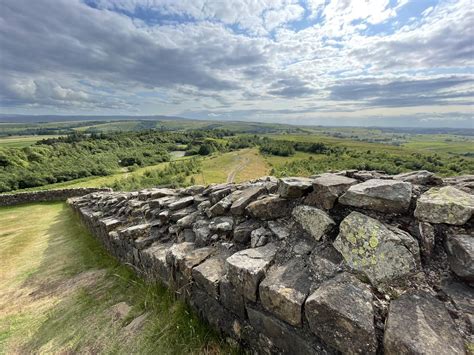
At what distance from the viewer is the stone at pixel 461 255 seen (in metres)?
2.02

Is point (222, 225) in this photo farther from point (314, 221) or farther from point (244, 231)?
point (314, 221)

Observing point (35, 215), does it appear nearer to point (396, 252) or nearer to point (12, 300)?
point (12, 300)

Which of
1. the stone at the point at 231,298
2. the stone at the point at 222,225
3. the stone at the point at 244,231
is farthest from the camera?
the stone at the point at 222,225

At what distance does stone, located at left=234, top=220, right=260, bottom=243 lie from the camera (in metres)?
3.76

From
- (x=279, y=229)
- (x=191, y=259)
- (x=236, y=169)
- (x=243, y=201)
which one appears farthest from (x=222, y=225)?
(x=236, y=169)

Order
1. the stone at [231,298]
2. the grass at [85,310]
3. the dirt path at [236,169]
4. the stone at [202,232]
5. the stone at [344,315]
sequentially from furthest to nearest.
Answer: the dirt path at [236,169]
the stone at [202,232]
the grass at [85,310]
the stone at [231,298]
the stone at [344,315]

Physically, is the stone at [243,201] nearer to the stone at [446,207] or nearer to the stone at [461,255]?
the stone at [446,207]

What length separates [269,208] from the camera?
12.3ft

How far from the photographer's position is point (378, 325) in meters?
2.07

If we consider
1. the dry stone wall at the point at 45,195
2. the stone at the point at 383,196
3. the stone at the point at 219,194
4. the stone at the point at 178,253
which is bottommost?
the dry stone wall at the point at 45,195

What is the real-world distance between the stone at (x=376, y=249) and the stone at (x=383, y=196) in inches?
6.1

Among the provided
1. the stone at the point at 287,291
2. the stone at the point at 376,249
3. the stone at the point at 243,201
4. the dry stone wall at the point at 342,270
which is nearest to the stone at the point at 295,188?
the dry stone wall at the point at 342,270

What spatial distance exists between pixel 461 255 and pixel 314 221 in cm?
136

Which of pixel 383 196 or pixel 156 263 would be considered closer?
pixel 383 196
